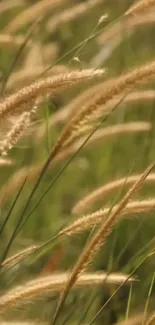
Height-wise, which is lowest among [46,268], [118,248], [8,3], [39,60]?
[118,248]

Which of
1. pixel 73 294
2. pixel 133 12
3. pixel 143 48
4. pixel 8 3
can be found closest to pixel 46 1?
pixel 133 12

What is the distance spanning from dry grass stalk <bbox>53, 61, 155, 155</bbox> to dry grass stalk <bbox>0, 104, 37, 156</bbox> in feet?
Answer: 0.15

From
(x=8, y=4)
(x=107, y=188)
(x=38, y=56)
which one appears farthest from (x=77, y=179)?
(x=107, y=188)

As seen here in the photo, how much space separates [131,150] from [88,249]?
145 centimetres

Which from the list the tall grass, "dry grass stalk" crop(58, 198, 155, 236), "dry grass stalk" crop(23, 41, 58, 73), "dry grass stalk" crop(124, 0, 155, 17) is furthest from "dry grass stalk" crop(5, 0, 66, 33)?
"dry grass stalk" crop(58, 198, 155, 236)

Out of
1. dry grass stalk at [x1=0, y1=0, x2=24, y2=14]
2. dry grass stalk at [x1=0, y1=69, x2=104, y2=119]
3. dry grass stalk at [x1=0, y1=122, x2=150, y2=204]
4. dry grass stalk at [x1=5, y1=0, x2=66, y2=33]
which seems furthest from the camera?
dry grass stalk at [x1=0, y1=0, x2=24, y2=14]

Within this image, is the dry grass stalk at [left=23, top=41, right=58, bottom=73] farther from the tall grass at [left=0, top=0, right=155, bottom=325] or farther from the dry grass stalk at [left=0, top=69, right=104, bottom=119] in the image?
the dry grass stalk at [left=0, top=69, right=104, bottom=119]

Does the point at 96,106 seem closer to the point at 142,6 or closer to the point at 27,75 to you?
the point at 142,6

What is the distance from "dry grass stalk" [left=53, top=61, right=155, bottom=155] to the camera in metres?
1.10

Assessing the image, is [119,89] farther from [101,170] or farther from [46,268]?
[101,170]

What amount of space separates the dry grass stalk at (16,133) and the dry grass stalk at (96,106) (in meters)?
0.05

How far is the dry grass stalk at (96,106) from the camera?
110 cm

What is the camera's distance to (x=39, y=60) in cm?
217

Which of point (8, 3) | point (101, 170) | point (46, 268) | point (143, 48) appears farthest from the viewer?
point (143, 48)
